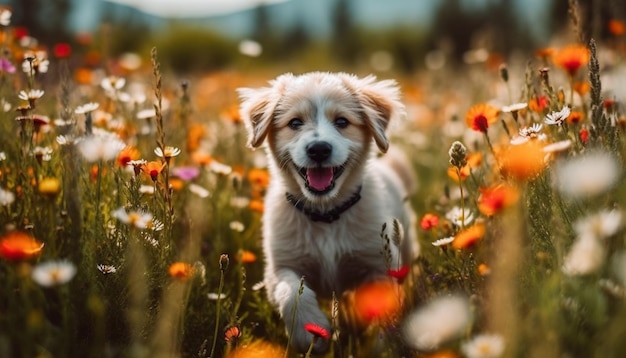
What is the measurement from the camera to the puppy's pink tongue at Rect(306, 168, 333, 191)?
2779mm

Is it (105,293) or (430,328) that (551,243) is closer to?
(430,328)

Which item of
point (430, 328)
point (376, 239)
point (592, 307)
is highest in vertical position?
point (592, 307)

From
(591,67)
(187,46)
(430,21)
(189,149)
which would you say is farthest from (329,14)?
(591,67)

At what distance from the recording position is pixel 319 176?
2.79m

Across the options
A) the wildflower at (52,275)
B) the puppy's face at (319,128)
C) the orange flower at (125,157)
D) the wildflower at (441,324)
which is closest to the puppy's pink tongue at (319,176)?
the puppy's face at (319,128)

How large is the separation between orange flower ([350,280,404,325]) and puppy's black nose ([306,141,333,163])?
58 centimetres

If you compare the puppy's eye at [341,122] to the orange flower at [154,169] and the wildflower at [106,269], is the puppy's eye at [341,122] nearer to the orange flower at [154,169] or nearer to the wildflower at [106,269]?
the orange flower at [154,169]

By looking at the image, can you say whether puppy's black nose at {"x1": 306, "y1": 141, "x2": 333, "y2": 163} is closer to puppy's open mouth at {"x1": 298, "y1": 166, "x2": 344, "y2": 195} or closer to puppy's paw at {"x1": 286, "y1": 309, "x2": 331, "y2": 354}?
puppy's open mouth at {"x1": 298, "y1": 166, "x2": 344, "y2": 195}

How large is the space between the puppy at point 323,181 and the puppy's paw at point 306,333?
261 mm

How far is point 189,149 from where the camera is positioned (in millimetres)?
3719

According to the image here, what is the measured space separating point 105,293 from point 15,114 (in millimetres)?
1227

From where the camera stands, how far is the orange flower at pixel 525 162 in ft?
Answer: 5.07

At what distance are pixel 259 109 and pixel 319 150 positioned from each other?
2.00ft

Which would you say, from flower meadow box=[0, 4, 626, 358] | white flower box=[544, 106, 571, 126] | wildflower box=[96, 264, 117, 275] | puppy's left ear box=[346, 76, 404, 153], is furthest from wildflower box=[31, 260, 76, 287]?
puppy's left ear box=[346, 76, 404, 153]
